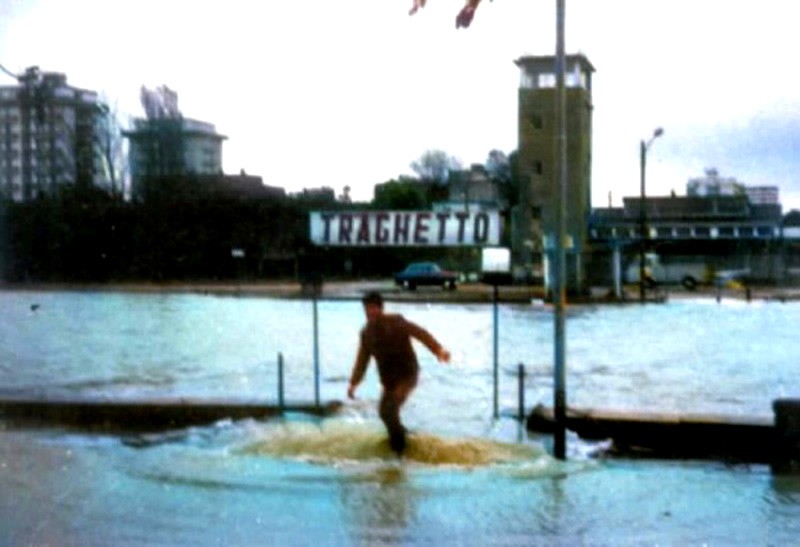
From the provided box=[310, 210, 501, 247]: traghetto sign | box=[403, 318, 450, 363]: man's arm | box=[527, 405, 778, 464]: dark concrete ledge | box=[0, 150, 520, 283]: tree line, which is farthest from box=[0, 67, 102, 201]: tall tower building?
box=[403, 318, 450, 363]: man's arm

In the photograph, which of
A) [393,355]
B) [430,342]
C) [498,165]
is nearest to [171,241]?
[498,165]

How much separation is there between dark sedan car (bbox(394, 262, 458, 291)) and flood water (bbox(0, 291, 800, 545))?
3564cm

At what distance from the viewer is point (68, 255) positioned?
6581 centimetres

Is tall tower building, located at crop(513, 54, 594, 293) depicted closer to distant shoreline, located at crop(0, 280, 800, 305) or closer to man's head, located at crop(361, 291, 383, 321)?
distant shoreline, located at crop(0, 280, 800, 305)

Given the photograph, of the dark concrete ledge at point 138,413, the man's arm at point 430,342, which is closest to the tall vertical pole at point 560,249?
the man's arm at point 430,342

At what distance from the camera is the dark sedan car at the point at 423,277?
63.9 meters

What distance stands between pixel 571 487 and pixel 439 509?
1.68m

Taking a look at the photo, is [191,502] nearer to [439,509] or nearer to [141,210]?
[439,509]

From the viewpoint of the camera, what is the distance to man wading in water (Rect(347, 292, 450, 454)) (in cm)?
1277

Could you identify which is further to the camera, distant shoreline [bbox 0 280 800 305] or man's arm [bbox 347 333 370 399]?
distant shoreline [bbox 0 280 800 305]

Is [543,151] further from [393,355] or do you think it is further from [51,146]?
[393,355]

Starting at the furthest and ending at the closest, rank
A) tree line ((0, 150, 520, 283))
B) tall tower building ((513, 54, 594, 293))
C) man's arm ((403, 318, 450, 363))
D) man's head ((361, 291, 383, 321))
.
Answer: tall tower building ((513, 54, 594, 293)), tree line ((0, 150, 520, 283)), man's head ((361, 291, 383, 321)), man's arm ((403, 318, 450, 363))

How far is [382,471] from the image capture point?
490 inches

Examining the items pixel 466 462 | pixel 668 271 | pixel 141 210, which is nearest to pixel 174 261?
pixel 141 210
